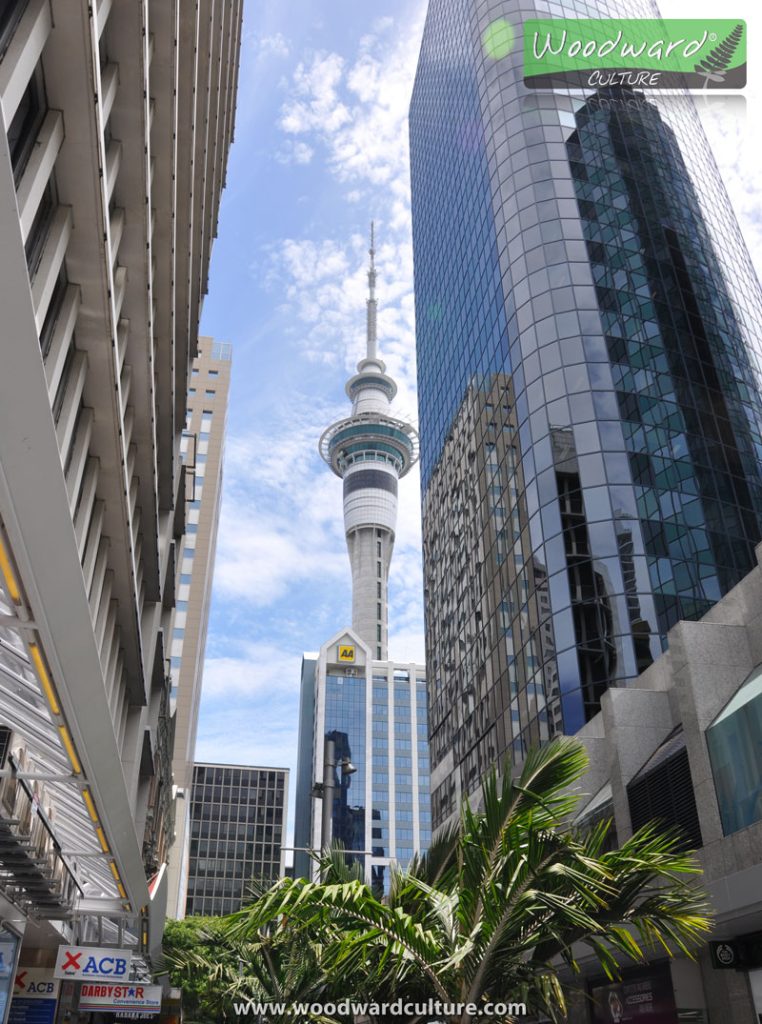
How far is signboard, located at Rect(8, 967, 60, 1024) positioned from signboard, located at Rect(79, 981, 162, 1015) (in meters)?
0.90

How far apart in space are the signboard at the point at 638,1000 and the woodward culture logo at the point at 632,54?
1851 inches

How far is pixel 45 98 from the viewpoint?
8.13 meters

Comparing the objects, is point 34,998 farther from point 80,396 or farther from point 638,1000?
point 80,396

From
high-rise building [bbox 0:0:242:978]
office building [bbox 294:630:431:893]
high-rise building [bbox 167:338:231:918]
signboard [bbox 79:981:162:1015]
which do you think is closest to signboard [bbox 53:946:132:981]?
high-rise building [bbox 0:0:242:978]

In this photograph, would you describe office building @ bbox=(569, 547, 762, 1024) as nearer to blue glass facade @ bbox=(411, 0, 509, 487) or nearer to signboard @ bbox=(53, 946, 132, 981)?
signboard @ bbox=(53, 946, 132, 981)

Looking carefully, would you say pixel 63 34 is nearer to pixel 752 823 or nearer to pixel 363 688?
pixel 752 823

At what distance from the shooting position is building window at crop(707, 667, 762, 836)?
13.7m

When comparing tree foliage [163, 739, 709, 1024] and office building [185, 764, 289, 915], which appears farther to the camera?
office building [185, 764, 289, 915]

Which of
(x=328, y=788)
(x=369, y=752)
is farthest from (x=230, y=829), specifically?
(x=328, y=788)

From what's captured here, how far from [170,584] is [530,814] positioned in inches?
921

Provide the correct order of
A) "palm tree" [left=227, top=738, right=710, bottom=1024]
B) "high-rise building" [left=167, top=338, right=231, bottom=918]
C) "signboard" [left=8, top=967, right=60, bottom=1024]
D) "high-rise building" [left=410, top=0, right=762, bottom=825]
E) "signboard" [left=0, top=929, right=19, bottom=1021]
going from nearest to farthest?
"palm tree" [left=227, top=738, right=710, bottom=1024], "signboard" [left=0, top=929, right=19, bottom=1021], "signboard" [left=8, top=967, right=60, bottom=1024], "high-rise building" [left=410, top=0, right=762, bottom=825], "high-rise building" [left=167, top=338, right=231, bottom=918]

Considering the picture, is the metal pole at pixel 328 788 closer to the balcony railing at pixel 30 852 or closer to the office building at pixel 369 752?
the balcony railing at pixel 30 852

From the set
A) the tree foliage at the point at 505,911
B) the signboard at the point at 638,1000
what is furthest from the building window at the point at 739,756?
the tree foliage at the point at 505,911

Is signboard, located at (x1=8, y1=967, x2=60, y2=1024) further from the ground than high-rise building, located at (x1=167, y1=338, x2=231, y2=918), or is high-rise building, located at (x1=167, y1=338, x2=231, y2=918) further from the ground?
high-rise building, located at (x1=167, y1=338, x2=231, y2=918)
